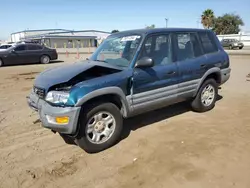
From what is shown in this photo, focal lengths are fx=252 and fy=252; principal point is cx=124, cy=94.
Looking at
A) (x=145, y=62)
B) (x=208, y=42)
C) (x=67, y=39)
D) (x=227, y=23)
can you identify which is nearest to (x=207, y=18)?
(x=227, y=23)

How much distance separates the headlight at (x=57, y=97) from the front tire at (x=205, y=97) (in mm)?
3182

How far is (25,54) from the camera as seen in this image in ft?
57.2

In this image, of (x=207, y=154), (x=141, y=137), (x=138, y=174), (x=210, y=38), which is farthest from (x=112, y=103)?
(x=210, y=38)

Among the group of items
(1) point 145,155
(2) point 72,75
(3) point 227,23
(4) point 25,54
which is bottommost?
(1) point 145,155

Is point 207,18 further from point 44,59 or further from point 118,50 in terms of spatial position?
point 118,50

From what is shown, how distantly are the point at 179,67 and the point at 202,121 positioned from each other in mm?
1271

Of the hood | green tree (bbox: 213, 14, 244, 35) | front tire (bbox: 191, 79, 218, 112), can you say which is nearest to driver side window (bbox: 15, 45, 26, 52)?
the hood

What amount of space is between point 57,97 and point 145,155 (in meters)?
1.59

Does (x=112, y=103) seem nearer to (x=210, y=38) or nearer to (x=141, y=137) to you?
(x=141, y=137)

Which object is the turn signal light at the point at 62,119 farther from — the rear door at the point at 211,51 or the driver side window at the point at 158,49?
the rear door at the point at 211,51

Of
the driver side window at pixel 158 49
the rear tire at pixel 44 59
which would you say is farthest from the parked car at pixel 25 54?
the driver side window at pixel 158 49

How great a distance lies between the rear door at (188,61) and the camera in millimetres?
5062

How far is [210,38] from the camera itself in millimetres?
5906

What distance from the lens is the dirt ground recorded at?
10.7 ft
